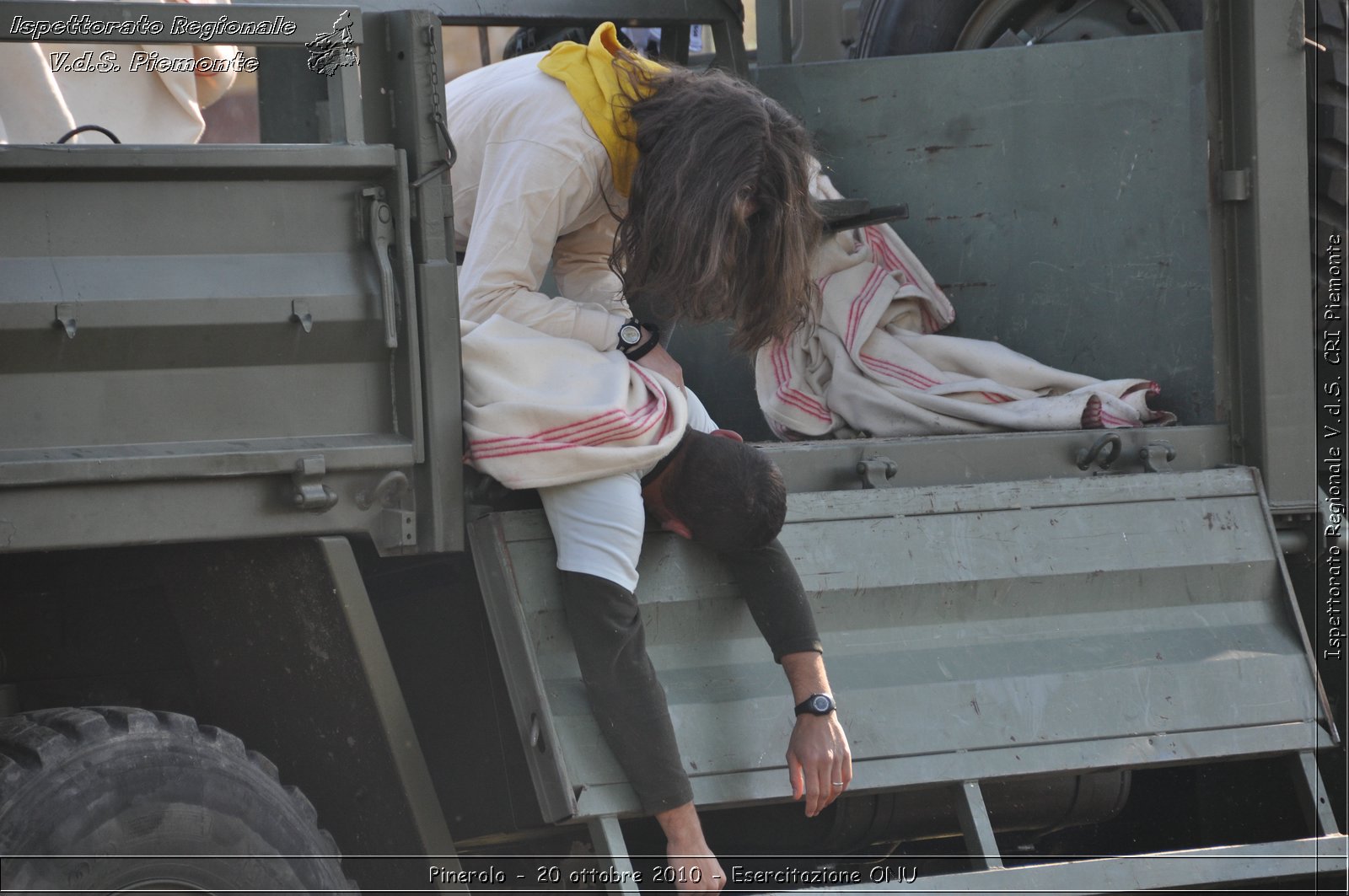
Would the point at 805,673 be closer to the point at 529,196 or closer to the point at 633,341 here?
the point at 633,341

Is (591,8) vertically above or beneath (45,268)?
above

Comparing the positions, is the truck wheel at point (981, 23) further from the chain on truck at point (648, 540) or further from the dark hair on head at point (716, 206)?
the dark hair on head at point (716, 206)

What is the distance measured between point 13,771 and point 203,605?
1.57 feet

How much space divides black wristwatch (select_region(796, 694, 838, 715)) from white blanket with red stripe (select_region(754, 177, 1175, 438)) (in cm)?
101

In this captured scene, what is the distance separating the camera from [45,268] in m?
2.08

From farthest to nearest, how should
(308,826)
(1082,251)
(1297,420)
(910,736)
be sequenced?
1. (1082,251)
2. (1297,420)
3. (910,736)
4. (308,826)

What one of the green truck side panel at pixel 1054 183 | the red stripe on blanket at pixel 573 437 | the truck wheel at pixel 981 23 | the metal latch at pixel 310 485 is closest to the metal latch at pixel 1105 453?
the green truck side panel at pixel 1054 183

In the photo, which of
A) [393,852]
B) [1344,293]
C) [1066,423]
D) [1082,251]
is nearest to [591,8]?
[1082,251]

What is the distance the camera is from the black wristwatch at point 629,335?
2637mm

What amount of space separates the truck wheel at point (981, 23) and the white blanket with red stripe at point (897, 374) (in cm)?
74

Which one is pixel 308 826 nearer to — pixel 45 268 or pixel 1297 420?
pixel 45 268

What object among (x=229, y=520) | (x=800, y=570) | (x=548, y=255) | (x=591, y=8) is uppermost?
(x=591, y=8)

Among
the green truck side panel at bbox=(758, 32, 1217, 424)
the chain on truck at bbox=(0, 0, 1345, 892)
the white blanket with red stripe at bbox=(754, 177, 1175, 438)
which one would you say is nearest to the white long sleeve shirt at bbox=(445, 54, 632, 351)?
the chain on truck at bbox=(0, 0, 1345, 892)

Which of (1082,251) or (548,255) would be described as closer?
(548,255)
